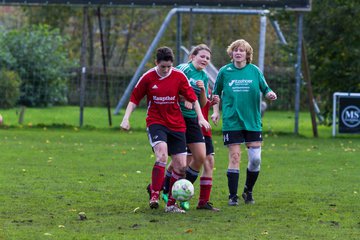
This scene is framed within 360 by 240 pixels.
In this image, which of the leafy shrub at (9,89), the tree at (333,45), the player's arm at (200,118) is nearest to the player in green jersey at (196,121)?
the player's arm at (200,118)

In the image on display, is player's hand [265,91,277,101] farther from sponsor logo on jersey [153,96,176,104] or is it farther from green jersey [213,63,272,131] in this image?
sponsor logo on jersey [153,96,176,104]

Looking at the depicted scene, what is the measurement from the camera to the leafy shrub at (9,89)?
92.1 ft

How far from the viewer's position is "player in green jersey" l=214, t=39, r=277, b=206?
1034cm

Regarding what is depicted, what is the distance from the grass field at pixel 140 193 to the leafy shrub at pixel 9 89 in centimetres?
666

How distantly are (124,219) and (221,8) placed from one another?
14799mm

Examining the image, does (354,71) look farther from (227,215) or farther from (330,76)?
(227,215)

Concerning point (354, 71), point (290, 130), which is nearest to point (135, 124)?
point (290, 130)

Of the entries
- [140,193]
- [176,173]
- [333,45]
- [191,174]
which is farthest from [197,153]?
[333,45]

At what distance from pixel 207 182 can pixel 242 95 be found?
41.6 inches

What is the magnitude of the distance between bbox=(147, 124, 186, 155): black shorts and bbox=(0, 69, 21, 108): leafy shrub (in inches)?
735

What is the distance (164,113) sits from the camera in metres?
9.67

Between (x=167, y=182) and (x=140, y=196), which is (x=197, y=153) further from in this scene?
(x=140, y=196)

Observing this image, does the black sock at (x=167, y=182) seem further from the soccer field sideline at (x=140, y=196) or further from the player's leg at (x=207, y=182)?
the player's leg at (x=207, y=182)

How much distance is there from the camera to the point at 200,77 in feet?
33.4
